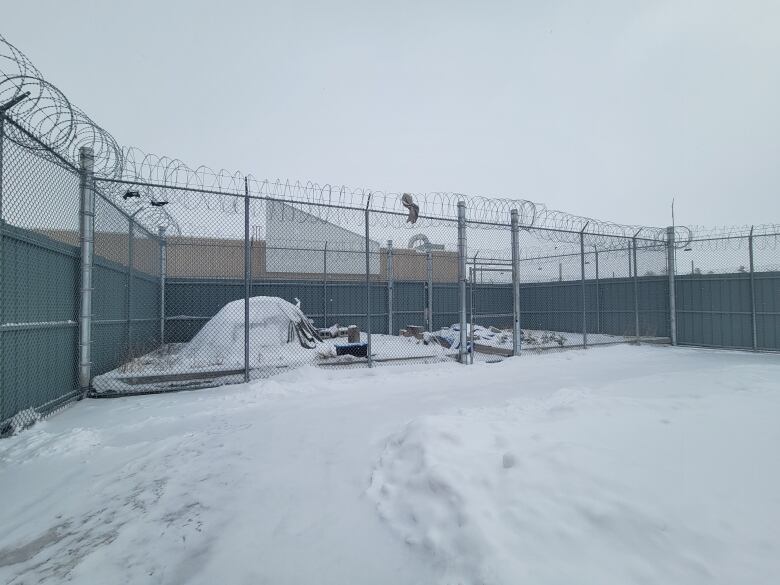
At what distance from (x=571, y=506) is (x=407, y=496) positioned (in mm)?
975

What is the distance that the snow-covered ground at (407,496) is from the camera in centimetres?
184

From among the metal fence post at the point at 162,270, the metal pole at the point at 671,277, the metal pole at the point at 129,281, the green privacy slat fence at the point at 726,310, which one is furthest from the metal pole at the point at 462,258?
the green privacy slat fence at the point at 726,310

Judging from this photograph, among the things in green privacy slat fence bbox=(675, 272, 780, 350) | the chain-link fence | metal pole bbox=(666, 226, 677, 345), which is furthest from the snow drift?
green privacy slat fence bbox=(675, 272, 780, 350)

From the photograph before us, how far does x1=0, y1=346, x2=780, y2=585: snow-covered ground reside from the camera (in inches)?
72.6

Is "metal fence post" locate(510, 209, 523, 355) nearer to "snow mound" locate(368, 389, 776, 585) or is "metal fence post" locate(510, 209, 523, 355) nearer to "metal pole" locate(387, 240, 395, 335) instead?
"metal pole" locate(387, 240, 395, 335)

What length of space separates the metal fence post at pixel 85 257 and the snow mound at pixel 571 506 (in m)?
4.64

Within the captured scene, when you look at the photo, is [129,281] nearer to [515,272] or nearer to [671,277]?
[515,272]

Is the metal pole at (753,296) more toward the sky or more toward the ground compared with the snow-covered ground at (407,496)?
more toward the sky

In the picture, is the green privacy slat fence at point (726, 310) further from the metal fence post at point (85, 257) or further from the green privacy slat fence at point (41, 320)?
the green privacy slat fence at point (41, 320)

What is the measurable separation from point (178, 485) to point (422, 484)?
1.83 m

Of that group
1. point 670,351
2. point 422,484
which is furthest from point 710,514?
point 670,351

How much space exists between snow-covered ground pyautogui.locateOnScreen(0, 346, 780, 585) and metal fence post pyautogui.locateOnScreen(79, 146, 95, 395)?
1122mm

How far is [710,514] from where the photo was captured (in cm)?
195

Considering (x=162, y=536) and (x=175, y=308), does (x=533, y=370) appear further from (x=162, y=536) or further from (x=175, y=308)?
(x=175, y=308)
